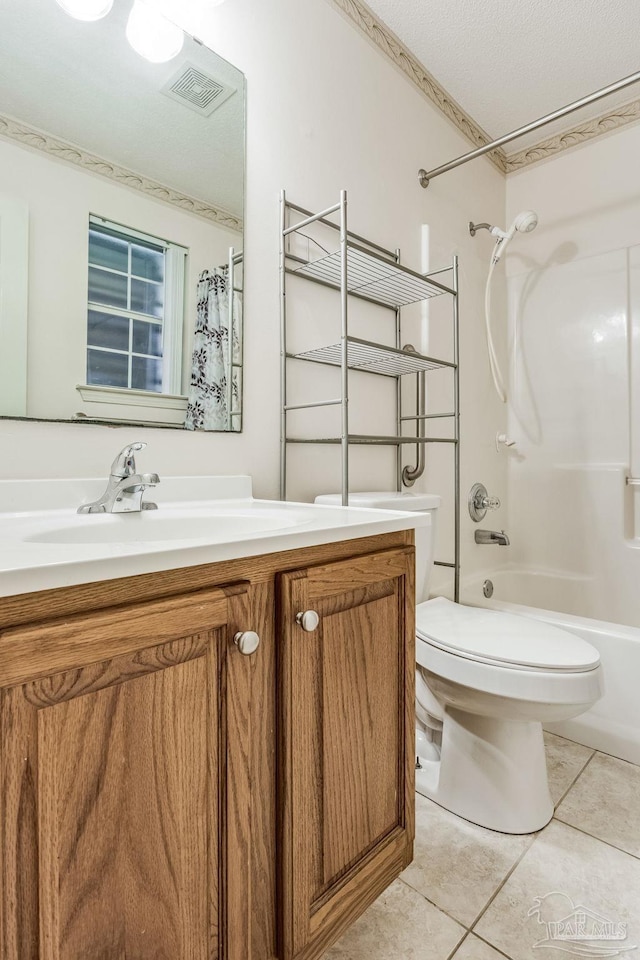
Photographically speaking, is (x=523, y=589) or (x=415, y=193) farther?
(x=523, y=589)

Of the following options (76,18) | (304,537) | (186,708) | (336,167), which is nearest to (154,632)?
(186,708)

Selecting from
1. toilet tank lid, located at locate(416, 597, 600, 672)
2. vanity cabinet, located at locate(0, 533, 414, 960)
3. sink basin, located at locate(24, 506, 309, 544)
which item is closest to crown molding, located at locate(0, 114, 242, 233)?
sink basin, located at locate(24, 506, 309, 544)

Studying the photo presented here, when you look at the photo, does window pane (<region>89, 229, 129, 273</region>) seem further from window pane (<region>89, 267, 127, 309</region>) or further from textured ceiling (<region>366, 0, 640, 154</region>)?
textured ceiling (<region>366, 0, 640, 154</region>)

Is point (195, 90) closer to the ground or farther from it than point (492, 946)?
farther from it

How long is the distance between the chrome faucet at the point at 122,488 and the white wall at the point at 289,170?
0.48ft

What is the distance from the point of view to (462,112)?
2156 mm

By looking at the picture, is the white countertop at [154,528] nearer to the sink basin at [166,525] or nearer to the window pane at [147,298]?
the sink basin at [166,525]

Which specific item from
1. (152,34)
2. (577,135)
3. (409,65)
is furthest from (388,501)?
(577,135)

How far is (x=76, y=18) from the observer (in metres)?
1.04

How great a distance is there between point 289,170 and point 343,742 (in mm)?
1480

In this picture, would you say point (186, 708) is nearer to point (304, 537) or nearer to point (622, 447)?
point (304, 537)

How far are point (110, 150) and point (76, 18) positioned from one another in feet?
0.85

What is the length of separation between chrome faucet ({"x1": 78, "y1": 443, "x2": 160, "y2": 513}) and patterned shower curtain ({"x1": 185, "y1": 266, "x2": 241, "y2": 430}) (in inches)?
11.0

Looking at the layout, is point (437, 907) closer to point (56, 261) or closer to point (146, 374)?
point (146, 374)
